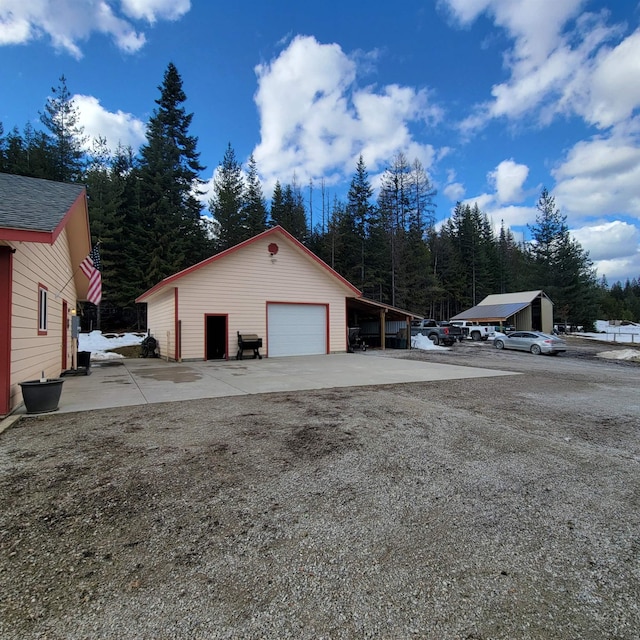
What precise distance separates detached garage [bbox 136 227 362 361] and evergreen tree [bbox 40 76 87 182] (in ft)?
58.0

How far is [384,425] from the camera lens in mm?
5277

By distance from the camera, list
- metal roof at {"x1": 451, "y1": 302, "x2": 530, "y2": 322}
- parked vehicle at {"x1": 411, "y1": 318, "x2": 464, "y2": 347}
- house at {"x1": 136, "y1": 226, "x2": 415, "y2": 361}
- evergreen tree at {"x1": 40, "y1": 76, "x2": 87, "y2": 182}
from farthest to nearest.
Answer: metal roof at {"x1": 451, "y1": 302, "x2": 530, "y2": 322} → evergreen tree at {"x1": 40, "y1": 76, "x2": 87, "y2": 182} → parked vehicle at {"x1": 411, "y1": 318, "x2": 464, "y2": 347} → house at {"x1": 136, "y1": 226, "x2": 415, "y2": 361}

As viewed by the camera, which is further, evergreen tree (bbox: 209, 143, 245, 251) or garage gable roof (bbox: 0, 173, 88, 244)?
evergreen tree (bbox: 209, 143, 245, 251)

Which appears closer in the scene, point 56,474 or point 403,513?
point 403,513

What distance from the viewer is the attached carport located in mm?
20938

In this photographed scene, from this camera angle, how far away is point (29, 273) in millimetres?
6840

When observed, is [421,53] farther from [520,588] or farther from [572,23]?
[520,588]

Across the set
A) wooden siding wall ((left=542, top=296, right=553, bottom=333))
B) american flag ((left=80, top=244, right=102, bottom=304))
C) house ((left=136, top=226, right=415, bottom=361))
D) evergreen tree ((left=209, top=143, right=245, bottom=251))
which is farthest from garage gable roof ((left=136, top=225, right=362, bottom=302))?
wooden siding wall ((left=542, top=296, right=553, bottom=333))

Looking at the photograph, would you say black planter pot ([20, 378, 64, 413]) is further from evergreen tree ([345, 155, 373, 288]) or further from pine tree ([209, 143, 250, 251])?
evergreen tree ([345, 155, 373, 288])

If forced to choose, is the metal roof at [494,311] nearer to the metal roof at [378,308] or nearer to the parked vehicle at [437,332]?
the parked vehicle at [437,332]

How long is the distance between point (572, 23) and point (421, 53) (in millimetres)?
5107

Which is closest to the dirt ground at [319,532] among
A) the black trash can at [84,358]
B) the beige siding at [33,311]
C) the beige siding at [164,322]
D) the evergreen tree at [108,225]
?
the beige siding at [33,311]

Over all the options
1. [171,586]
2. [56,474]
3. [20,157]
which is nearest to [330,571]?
[171,586]

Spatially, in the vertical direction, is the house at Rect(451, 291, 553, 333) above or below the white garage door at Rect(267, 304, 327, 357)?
above
